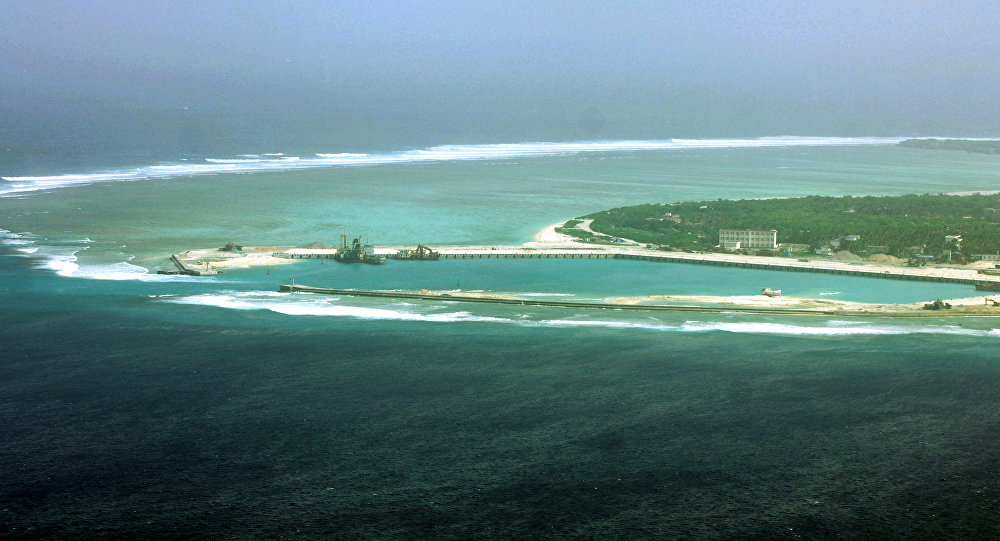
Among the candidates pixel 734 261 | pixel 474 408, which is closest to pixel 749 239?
pixel 734 261

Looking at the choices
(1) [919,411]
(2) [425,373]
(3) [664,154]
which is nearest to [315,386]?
(2) [425,373]

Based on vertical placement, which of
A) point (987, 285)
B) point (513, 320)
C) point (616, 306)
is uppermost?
point (987, 285)

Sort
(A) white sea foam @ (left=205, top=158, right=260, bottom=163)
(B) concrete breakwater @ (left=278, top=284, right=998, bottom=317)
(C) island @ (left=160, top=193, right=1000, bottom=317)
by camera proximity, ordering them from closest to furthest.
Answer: (B) concrete breakwater @ (left=278, top=284, right=998, bottom=317), (C) island @ (left=160, top=193, right=1000, bottom=317), (A) white sea foam @ (left=205, top=158, right=260, bottom=163)

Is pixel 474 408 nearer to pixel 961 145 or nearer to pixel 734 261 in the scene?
pixel 734 261

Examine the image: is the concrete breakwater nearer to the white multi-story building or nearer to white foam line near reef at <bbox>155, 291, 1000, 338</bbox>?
white foam line near reef at <bbox>155, 291, 1000, 338</bbox>

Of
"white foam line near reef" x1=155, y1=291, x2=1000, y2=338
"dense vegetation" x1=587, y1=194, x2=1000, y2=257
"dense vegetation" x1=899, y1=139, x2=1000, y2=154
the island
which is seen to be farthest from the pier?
"dense vegetation" x1=899, y1=139, x2=1000, y2=154

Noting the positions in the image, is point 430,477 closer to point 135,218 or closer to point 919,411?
point 919,411

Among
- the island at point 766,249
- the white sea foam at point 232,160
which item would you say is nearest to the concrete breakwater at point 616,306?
the island at point 766,249
